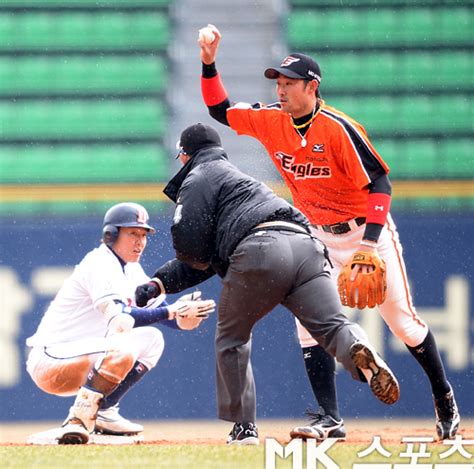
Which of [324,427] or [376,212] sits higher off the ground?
[376,212]

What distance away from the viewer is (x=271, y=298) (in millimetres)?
4664

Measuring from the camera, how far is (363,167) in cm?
503

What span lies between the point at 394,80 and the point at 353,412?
122 inches

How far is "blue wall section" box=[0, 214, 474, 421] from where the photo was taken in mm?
7754

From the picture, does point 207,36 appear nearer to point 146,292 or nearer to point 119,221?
point 119,221

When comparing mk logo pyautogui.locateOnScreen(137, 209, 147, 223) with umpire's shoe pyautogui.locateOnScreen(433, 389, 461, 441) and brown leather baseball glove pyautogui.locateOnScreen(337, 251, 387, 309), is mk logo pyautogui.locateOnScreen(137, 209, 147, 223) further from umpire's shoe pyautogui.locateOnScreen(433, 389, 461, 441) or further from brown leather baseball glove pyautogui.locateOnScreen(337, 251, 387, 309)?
umpire's shoe pyautogui.locateOnScreen(433, 389, 461, 441)

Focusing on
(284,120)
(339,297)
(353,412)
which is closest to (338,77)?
(353,412)

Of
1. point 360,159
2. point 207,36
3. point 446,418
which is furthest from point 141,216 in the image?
point 446,418

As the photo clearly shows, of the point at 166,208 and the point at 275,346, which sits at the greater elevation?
the point at 166,208

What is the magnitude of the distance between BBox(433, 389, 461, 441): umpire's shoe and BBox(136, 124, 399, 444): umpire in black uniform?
2.67ft

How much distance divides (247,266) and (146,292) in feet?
1.74

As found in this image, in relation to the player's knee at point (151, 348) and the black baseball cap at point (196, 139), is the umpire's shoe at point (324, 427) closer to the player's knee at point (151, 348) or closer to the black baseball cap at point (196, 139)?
the player's knee at point (151, 348)

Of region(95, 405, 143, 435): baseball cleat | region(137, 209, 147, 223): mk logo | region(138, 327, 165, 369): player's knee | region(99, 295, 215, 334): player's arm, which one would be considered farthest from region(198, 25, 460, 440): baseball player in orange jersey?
region(95, 405, 143, 435): baseball cleat

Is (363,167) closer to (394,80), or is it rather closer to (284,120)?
(284,120)
